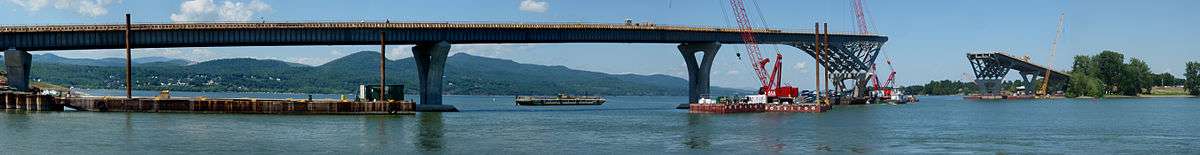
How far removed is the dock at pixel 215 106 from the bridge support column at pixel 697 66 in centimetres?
6767

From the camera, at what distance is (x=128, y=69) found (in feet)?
378

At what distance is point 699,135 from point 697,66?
325ft

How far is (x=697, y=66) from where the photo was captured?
594 feet

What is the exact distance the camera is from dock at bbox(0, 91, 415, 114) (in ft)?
371

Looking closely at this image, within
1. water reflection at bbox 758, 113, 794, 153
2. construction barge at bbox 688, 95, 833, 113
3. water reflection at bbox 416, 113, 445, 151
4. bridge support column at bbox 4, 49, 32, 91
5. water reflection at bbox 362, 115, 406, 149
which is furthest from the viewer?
construction barge at bbox 688, 95, 833, 113

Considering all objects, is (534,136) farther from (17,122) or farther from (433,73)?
(433,73)

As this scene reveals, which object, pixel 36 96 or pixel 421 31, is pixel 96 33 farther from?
pixel 421 31

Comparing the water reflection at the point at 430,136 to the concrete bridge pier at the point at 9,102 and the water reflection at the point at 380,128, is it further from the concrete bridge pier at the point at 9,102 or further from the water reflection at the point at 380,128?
the concrete bridge pier at the point at 9,102

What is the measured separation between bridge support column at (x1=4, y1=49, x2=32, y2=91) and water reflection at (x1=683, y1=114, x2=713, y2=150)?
241ft

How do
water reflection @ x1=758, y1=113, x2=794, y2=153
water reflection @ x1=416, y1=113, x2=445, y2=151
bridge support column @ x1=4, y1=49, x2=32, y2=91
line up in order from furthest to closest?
bridge support column @ x1=4, y1=49, x2=32, y2=91 < water reflection @ x1=758, y1=113, x2=794, y2=153 < water reflection @ x1=416, y1=113, x2=445, y2=151

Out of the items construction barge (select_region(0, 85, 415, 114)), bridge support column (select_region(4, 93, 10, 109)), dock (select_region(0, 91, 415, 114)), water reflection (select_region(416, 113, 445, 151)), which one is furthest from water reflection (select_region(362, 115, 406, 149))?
bridge support column (select_region(4, 93, 10, 109))

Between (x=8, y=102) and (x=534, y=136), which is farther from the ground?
(x=8, y=102)

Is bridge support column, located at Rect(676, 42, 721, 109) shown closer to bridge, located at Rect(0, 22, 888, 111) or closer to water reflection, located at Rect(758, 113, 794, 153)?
bridge, located at Rect(0, 22, 888, 111)

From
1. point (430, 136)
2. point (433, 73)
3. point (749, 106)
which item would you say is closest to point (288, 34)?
point (433, 73)
